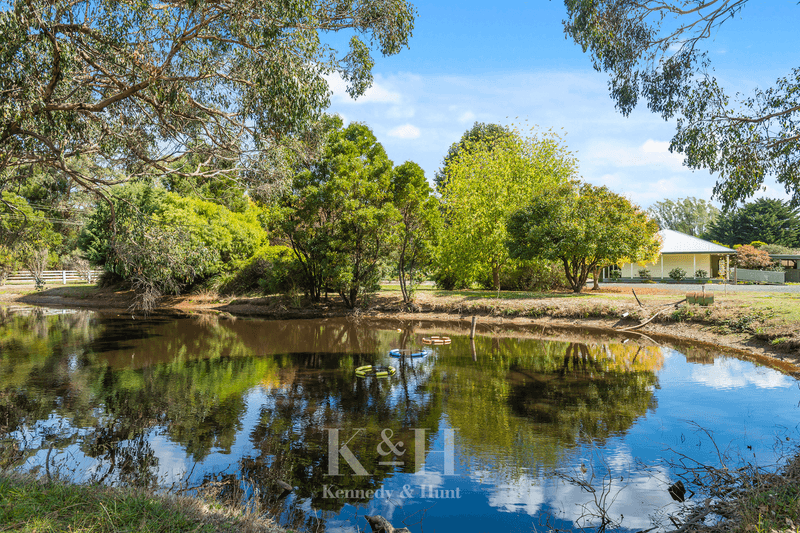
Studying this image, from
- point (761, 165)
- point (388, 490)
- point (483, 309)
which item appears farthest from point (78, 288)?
point (761, 165)

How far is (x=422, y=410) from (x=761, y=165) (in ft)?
29.9

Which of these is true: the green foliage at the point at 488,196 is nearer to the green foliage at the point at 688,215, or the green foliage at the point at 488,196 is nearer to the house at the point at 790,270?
the house at the point at 790,270

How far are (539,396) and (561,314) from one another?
39.4 ft

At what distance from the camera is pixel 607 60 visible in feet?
38.8

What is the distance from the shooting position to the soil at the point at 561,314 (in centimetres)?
1492

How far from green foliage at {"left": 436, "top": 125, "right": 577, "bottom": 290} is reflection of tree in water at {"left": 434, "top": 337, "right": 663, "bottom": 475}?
36.1 ft

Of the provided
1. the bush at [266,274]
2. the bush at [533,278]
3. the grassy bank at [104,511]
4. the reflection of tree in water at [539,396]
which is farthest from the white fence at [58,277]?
the grassy bank at [104,511]

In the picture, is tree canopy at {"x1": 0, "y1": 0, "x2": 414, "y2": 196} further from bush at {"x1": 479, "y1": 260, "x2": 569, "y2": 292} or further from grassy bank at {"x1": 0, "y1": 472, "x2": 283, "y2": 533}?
bush at {"x1": 479, "y1": 260, "x2": 569, "y2": 292}

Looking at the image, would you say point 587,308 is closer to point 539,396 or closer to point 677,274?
point 539,396

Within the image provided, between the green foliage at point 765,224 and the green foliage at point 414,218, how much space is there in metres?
40.8

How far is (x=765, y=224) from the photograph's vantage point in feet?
162

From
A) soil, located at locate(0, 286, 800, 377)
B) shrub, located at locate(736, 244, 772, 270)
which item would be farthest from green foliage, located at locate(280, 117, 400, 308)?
shrub, located at locate(736, 244, 772, 270)

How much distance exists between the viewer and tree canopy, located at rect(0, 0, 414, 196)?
7145 millimetres

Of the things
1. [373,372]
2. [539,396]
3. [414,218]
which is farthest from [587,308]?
[373,372]
